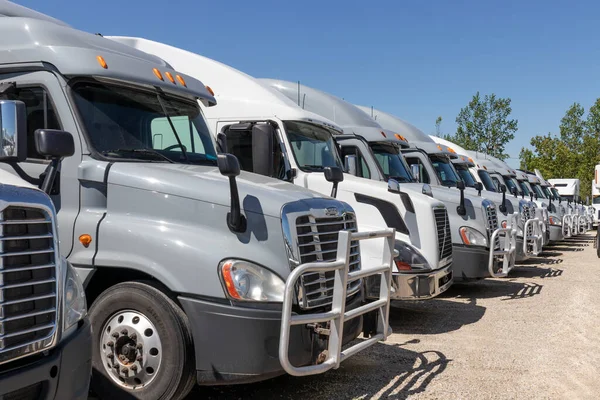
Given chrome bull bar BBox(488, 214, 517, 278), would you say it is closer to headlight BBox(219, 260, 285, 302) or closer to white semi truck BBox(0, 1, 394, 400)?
white semi truck BBox(0, 1, 394, 400)

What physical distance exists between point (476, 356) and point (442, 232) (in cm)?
195

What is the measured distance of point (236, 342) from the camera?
12.6 ft

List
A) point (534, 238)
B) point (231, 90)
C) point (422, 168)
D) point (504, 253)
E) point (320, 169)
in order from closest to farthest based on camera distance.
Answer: point (320, 169) < point (231, 90) < point (504, 253) < point (534, 238) < point (422, 168)

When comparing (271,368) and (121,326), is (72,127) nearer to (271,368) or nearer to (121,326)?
(121,326)

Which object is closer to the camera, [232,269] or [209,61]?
[232,269]

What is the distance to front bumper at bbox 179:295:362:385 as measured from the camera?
12.6ft

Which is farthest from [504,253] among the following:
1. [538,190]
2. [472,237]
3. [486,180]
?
[538,190]

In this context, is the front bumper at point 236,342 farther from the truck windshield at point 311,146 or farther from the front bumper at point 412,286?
the truck windshield at point 311,146

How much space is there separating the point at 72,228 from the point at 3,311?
5.93 ft

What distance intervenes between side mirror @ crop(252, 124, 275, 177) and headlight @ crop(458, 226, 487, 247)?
4106 mm

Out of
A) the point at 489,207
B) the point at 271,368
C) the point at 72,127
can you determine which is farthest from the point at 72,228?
the point at 489,207

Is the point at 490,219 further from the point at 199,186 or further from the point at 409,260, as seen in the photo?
the point at 199,186

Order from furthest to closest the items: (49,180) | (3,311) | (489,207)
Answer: (489,207) → (49,180) → (3,311)

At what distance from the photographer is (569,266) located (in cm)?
1382
